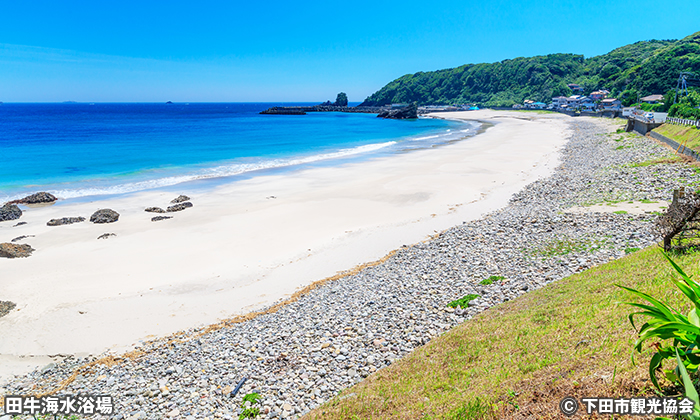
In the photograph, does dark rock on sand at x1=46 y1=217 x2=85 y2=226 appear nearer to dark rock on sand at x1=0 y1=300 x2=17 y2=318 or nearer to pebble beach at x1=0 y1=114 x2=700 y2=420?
dark rock on sand at x1=0 y1=300 x2=17 y2=318

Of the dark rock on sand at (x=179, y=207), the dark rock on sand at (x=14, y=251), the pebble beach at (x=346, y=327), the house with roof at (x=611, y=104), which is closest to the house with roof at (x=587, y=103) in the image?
the house with roof at (x=611, y=104)

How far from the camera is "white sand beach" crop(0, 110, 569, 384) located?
1148cm

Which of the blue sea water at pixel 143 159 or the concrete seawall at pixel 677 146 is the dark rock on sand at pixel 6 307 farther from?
the concrete seawall at pixel 677 146

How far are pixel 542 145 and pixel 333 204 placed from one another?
126ft

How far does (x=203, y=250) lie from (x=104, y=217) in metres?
8.58

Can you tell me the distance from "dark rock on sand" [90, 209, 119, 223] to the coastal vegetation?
20.2m

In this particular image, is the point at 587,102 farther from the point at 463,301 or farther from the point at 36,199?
the point at 36,199

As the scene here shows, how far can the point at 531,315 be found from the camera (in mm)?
7637

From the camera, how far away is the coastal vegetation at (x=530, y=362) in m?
4.89

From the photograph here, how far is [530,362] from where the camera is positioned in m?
5.87

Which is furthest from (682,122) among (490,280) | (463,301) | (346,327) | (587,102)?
A: (587,102)

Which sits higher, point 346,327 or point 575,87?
point 575,87

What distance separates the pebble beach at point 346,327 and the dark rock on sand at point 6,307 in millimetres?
4427

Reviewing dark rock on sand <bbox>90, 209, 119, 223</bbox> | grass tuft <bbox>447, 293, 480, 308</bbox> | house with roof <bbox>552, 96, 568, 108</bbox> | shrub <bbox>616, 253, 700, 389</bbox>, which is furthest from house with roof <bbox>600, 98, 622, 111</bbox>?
shrub <bbox>616, 253, 700, 389</bbox>
